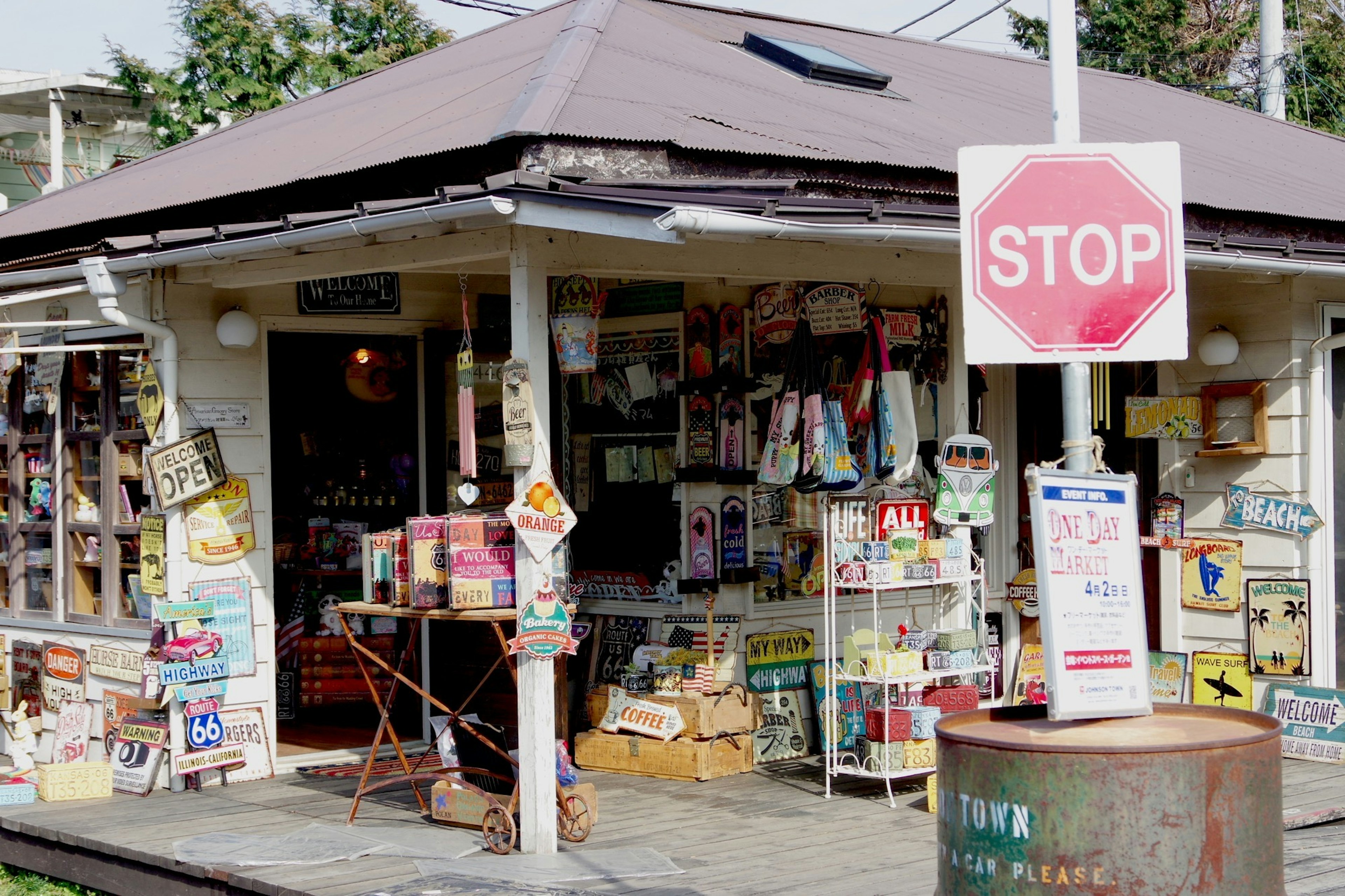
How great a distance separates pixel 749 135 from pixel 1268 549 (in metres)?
4.34

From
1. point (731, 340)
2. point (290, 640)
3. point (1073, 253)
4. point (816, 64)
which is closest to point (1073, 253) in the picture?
point (1073, 253)

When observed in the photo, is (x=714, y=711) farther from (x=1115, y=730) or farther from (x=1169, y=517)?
(x=1115, y=730)

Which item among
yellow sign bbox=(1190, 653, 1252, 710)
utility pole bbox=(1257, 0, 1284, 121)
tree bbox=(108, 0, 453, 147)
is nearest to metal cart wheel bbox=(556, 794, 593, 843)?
yellow sign bbox=(1190, 653, 1252, 710)

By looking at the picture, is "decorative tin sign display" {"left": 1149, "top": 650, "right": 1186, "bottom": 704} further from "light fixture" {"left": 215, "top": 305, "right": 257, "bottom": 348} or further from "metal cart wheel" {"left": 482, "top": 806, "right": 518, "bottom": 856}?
"light fixture" {"left": 215, "top": 305, "right": 257, "bottom": 348}

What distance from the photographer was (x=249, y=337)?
8.45m

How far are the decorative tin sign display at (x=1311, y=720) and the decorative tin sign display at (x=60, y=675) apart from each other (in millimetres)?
7177

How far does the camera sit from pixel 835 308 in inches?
331

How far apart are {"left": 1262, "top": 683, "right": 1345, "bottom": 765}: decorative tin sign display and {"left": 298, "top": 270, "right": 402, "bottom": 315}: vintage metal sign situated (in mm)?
5833

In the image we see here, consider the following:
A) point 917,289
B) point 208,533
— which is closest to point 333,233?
point 208,533

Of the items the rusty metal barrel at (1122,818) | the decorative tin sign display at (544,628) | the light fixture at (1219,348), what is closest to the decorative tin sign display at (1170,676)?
the light fixture at (1219,348)

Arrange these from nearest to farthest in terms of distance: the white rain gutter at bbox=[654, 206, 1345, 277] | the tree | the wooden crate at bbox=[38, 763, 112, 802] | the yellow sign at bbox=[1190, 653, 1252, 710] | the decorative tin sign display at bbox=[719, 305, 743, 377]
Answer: the white rain gutter at bbox=[654, 206, 1345, 277], the wooden crate at bbox=[38, 763, 112, 802], the decorative tin sign display at bbox=[719, 305, 743, 377], the yellow sign at bbox=[1190, 653, 1252, 710], the tree

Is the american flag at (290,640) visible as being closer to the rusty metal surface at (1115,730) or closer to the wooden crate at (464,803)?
the wooden crate at (464,803)

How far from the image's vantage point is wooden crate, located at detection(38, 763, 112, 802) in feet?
27.0

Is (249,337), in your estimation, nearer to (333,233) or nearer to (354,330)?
(354,330)
